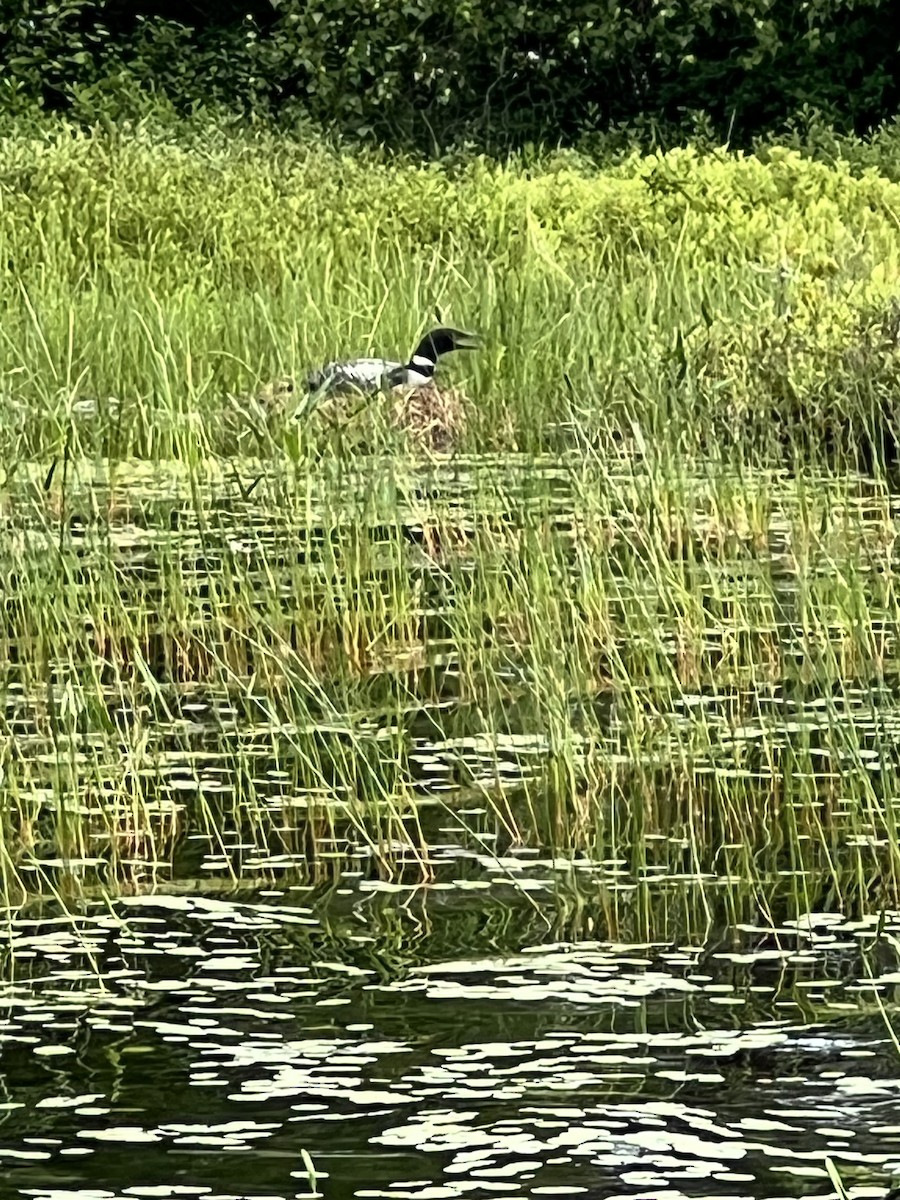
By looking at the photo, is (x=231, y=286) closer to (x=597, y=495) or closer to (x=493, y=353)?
(x=493, y=353)

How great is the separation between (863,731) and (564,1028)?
167 cm

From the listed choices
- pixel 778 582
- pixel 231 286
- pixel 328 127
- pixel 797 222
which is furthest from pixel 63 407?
pixel 328 127

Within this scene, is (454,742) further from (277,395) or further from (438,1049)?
(277,395)

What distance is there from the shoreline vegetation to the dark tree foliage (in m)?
5.85

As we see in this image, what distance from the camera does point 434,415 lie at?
26.5ft

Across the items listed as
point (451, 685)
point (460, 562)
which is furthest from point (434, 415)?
point (451, 685)

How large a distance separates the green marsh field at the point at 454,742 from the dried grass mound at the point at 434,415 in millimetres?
24

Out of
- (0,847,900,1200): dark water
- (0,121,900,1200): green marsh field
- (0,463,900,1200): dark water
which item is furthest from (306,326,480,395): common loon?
(0,847,900,1200): dark water

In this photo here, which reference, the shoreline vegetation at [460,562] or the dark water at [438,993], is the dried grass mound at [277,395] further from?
the dark water at [438,993]

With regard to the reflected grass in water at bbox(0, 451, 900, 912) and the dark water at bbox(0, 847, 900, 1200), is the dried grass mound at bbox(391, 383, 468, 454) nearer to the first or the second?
the reflected grass in water at bbox(0, 451, 900, 912)

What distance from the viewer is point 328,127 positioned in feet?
59.6

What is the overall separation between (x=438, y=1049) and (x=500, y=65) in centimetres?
1487

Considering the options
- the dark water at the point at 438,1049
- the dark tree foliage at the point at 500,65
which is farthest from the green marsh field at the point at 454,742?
the dark tree foliage at the point at 500,65

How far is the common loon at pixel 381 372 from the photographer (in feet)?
25.5
